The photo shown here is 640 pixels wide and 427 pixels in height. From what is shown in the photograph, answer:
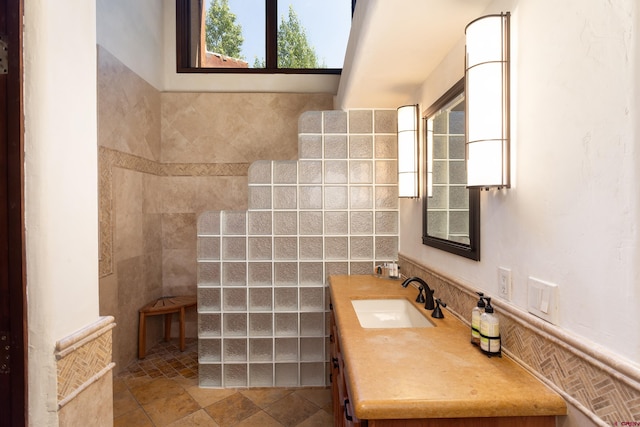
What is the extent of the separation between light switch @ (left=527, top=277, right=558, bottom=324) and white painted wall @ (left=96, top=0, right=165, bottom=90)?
9.74 feet

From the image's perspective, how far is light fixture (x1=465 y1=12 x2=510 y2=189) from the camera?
3.63 ft

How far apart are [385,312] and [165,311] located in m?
1.99

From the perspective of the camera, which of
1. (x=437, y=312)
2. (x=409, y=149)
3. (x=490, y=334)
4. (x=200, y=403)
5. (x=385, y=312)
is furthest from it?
(x=200, y=403)

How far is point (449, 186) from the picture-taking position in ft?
5.34

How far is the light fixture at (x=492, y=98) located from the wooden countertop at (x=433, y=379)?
1.95 feet

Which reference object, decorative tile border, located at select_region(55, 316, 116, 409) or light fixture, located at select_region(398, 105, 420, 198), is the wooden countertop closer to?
decorative tile border, located at select_region(55, 316, 116, 409)

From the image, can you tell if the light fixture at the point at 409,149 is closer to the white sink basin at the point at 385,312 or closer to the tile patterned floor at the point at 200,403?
the white sink basin at the point at 385,312

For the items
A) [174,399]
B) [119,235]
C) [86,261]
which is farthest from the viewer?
[119,235]

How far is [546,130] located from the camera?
0.95 m

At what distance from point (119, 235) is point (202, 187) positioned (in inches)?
34.6

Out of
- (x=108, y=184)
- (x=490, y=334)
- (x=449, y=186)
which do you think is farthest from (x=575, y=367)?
(x=108, y=184)

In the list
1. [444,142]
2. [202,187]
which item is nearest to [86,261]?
[444,142]

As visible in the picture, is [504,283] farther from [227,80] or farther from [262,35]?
[262,35]

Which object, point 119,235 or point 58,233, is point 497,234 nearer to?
point 58,233
